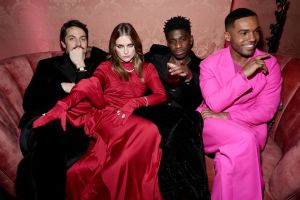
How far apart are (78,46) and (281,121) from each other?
204 centimetres

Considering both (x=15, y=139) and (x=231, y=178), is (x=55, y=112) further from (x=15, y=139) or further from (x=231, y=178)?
(x=231, y=178)

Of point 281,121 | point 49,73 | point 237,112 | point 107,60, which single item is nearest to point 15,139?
point 49,73

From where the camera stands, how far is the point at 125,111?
6.63 feet

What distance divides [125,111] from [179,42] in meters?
0.92

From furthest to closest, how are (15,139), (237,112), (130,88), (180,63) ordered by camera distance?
(180,63), (130,88), (237,112), (15,139)

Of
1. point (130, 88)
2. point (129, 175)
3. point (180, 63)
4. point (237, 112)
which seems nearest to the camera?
point (129, 175)

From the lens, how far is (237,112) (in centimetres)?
206

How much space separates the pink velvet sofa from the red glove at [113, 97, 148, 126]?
76cm

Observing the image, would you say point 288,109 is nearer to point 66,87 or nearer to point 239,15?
point 239,15

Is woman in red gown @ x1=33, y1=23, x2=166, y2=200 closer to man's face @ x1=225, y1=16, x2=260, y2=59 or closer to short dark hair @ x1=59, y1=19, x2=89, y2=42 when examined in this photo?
short dark hair @ x1=59, y1=19, x2=89, y2=42

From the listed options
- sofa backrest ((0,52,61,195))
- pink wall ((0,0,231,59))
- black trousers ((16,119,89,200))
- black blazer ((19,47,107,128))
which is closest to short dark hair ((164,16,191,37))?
pink wall ((0,0,231,59))

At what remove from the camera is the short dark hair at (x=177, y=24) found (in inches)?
97.4

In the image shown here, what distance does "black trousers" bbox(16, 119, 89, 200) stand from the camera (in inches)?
63.1

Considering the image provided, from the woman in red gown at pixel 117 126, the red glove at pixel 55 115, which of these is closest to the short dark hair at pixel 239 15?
the woman in red gown at pixel 117 126
